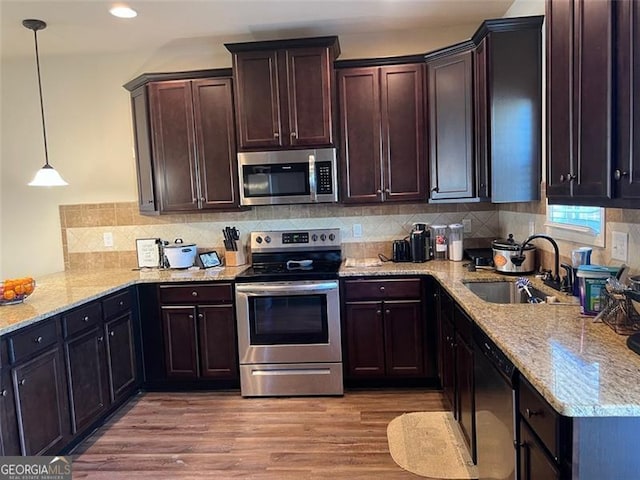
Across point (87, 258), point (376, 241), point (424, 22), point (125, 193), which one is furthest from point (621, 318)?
point (87, 258)

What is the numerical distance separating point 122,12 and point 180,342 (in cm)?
236

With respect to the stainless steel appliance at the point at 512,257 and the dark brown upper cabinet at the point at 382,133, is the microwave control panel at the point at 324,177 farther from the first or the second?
the stainless steel appliance at the point at 512,257

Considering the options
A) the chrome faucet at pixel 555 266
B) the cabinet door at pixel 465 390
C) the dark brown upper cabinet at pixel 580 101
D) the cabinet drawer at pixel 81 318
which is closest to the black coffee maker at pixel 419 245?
the chrome faucet at pixel 555 266

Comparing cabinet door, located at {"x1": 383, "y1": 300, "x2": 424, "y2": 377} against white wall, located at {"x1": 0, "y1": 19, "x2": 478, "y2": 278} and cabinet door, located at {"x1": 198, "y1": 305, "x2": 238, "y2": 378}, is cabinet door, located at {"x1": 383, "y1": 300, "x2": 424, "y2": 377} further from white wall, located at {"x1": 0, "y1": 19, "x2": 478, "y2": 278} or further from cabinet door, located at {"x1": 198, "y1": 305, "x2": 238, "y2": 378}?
white wall, located at {"x1": 0, "y1": 19, "x2": 478, "y2": 278}

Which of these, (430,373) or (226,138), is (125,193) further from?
(430,373)

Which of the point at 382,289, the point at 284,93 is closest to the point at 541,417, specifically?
the point at 382,289

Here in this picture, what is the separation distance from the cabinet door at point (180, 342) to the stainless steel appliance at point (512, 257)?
218 centimetres

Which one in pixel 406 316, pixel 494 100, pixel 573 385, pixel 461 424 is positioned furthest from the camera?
pixel 406 316

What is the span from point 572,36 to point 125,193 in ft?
11.5

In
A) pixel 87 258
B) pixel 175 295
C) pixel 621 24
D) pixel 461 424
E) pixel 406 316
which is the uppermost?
pixel 621 24

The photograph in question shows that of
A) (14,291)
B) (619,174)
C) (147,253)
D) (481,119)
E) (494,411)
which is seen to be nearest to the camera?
(619,174)

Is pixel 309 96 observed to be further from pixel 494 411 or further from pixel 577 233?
pixel 494 411

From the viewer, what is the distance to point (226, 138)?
11.7 feet

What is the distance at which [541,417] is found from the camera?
1.37 meters
